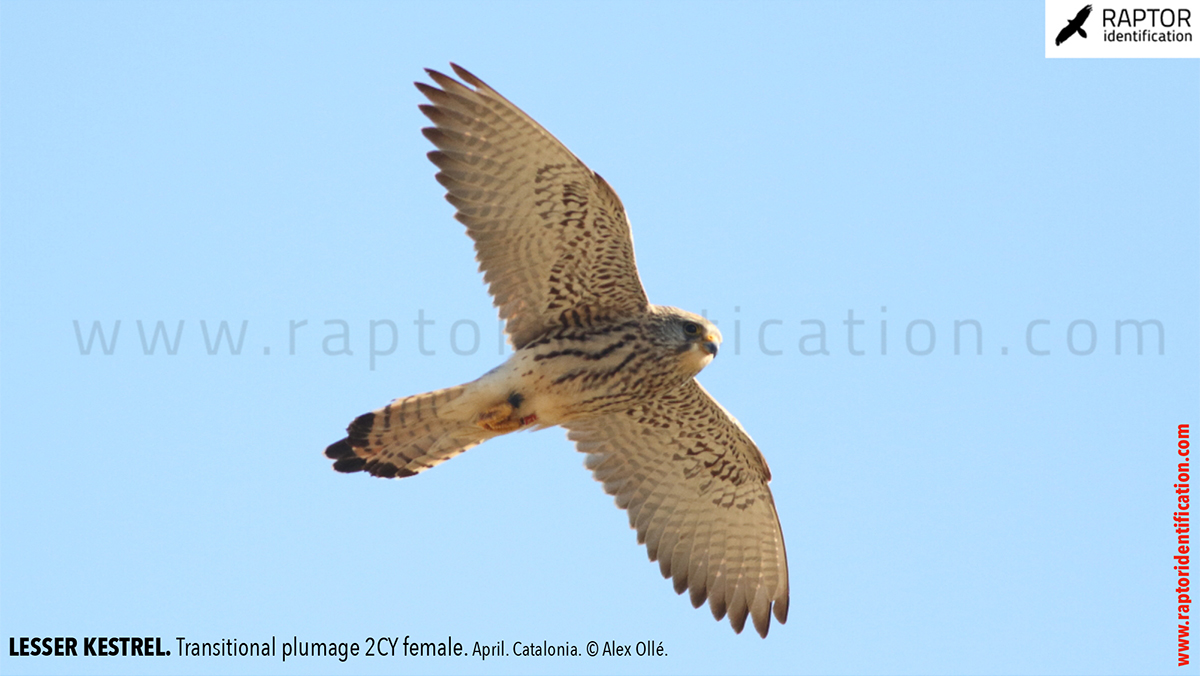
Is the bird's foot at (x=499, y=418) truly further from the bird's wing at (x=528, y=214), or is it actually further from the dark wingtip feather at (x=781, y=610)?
the dark wingtip feather at (x=781, y=610)

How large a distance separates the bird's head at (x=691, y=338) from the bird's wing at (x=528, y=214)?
28 centimetres

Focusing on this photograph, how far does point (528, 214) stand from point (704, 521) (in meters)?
2.91

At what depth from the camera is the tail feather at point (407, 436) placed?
28.1 ft

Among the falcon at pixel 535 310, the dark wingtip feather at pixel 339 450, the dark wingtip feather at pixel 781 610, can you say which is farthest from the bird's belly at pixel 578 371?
the dark wingtip feather at pixel 781 610

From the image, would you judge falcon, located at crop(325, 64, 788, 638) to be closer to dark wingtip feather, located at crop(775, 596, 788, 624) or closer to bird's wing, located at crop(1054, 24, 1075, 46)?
dark wingtip feather, located at crop(775, 596, 788, 624)

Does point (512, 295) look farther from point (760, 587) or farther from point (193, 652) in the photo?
point (193, 652)

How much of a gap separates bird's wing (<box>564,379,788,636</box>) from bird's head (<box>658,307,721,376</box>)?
4.36ft

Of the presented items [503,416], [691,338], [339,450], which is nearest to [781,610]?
[691,338]

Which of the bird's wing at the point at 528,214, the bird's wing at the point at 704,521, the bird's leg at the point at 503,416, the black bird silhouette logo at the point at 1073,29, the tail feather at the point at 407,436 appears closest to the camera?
the bird's wing at the point at 528,214

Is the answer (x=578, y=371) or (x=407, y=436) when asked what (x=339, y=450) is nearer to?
(x=407, y=436)

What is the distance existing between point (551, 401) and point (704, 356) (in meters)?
1.12

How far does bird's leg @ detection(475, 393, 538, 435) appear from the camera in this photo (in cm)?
866

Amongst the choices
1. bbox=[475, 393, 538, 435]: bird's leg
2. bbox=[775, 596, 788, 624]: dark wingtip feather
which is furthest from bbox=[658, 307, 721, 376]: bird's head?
bbox=[775, 596, 788, 624]: dark wingtip feather

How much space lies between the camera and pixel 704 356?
8617mm
